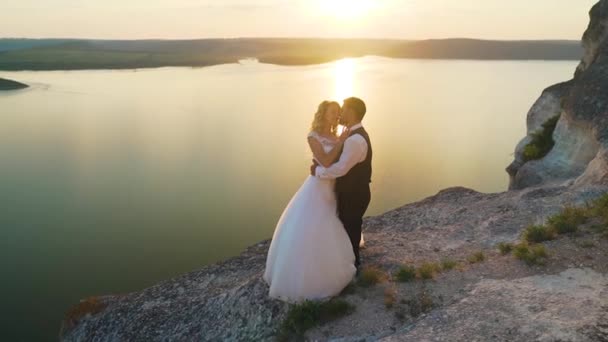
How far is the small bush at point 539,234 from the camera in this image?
860 cm

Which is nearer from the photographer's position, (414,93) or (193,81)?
(414,93)

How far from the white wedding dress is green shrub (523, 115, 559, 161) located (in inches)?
468

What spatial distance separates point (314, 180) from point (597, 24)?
1477 cm

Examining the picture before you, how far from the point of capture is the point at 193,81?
7594 cm

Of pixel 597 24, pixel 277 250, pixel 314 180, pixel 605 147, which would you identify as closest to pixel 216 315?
pixel 277 250

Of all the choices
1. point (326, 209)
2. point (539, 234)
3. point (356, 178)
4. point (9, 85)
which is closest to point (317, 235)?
point (326, 209)

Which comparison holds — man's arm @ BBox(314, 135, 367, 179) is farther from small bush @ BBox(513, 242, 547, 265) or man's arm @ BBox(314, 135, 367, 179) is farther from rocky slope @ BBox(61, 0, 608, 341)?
small bush @ BBox(513, 242, 547, 265)

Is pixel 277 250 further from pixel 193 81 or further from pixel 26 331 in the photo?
pixel 193 81

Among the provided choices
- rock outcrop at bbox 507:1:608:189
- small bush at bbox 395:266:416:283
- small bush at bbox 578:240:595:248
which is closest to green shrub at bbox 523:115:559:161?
rock outcrop at bbox 507:1:608:189

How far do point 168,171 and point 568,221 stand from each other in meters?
20.9

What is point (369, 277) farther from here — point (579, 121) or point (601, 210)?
point (579, 121)

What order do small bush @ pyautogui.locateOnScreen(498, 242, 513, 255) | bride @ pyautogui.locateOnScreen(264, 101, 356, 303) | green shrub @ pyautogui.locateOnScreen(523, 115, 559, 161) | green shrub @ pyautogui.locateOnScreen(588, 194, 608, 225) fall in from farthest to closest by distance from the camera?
green shrub @ pyautogui.locateOnScreen(523, 115, 559, 161) < green shrub @ pyautogui.locateOnScreen(588, 194, 608, 225) < small bush @ pyautogui.locateOnScreen(498, 242, 513, 255) < bride @ pyautogui.locateOnScreen(264, 101, 356, 303)

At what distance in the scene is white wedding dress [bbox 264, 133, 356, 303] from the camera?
303 inches

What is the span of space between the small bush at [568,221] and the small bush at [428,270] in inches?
80.0
